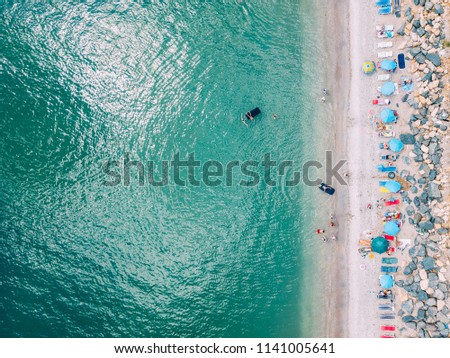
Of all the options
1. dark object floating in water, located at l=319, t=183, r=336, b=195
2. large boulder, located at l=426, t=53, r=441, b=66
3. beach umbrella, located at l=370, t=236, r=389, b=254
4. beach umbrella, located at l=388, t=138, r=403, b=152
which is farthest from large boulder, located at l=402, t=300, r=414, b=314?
large boulder, located at l=426, t=53, r=441, b=66

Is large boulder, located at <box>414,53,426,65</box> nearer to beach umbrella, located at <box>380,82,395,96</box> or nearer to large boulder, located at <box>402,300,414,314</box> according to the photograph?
beach umbrella, located at <box>380,82,395,96</box>

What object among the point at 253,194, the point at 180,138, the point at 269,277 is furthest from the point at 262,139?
the point at 269,277

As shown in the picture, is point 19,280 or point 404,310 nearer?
point 404,310

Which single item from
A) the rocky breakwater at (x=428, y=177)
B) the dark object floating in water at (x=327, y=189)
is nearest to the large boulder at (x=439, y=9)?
the rocky breakwater at (x=428, y=177)

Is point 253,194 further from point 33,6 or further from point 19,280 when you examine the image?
point 33,6

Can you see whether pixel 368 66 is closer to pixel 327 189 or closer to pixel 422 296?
pixel 327 189

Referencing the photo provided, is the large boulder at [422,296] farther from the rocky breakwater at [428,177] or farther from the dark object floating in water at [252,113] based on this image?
the dark object floating in water at [252,113]

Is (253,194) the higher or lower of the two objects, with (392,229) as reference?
higher

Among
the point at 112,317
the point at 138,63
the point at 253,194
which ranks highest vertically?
the point at 138,63
